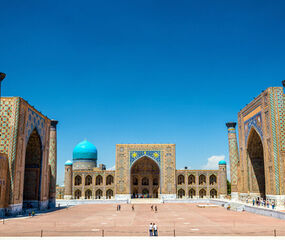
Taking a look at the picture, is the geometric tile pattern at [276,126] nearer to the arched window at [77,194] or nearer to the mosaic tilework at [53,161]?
the mosaic tilework at [53,161]

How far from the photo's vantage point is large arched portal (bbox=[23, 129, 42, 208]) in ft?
92.3

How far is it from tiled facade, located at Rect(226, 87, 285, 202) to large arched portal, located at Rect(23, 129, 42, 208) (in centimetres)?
1950

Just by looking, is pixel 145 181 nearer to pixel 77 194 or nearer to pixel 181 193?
pixel 181 193

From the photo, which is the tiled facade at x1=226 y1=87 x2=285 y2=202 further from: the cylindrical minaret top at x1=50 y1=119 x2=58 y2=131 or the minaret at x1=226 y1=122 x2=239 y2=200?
the cylindrical minaret top at x1=50 y1=119 x2=58 y2=131

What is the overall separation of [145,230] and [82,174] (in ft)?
115

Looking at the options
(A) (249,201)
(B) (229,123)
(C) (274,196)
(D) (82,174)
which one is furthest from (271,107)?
(D) (82,174)

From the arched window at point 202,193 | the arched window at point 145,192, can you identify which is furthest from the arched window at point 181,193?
the arched window at point 145,192

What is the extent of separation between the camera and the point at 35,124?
2741 centimetres

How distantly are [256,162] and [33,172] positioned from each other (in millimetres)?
21303

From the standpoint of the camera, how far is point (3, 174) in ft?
72.4

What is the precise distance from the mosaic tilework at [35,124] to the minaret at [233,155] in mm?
22228

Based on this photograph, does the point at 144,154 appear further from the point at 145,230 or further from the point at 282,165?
the point at 145,230

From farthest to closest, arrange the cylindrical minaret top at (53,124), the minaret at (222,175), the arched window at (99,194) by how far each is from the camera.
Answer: the arched window at (99,194) → the minaret at (222,175) → the cylindrical minaret top at (53,124)

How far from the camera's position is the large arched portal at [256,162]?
3195 centimetres
